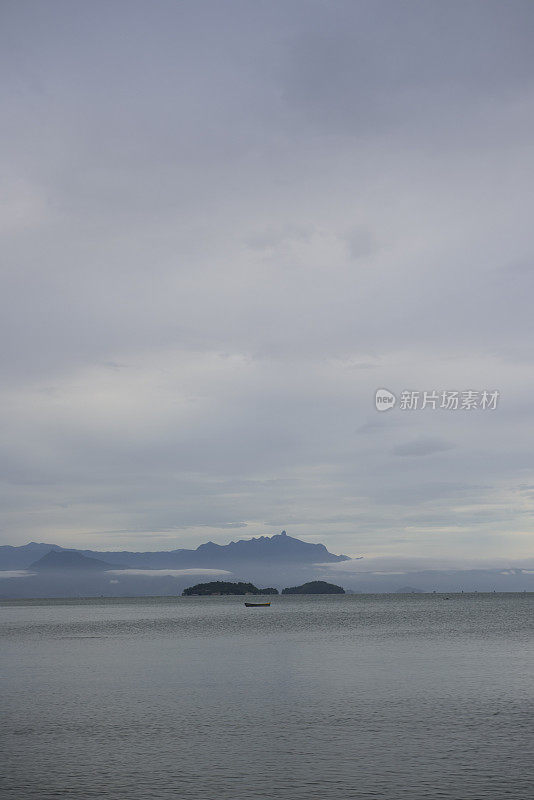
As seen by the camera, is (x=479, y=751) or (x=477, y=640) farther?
(x=477, y=640)

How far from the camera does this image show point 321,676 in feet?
280

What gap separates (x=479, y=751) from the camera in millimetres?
46812

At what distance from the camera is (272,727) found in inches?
2205

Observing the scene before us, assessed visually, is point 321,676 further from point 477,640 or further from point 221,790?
point 477,640

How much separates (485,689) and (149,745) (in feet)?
124

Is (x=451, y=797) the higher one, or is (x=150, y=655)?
(x=451, y=797)

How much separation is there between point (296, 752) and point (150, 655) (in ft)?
240

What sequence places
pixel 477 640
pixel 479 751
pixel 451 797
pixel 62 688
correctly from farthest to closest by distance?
pixel 477 640 → pixel 62 688 → pixel 479 751 → pixel 451 797

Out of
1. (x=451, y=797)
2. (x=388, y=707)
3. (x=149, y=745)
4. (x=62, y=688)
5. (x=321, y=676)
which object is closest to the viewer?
(x=451, y=797)

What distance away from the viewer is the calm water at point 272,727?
40.4 metres

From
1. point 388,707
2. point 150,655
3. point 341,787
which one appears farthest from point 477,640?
point 341,787

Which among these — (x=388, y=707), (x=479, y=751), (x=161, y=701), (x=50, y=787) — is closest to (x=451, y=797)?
(x=479, y=751)

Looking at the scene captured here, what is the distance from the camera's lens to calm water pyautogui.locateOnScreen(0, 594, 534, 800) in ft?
132

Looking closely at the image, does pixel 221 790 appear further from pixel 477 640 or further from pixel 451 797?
pixel 477 640
